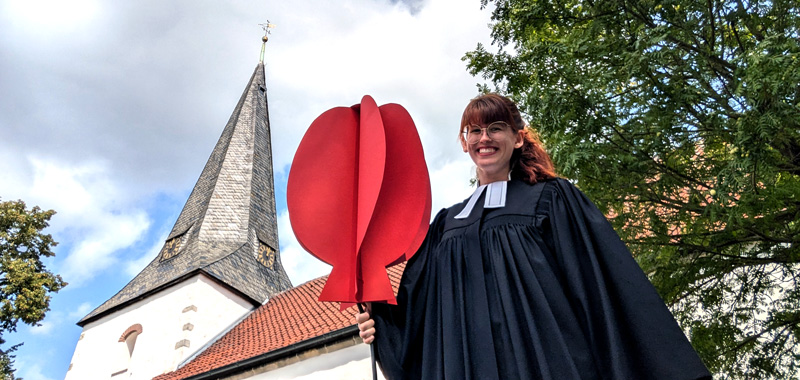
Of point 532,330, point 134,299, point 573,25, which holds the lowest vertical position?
point 532,330

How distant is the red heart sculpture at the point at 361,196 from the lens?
1.92 m

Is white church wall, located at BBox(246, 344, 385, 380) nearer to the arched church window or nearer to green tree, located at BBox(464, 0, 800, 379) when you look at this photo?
green tree, located at BBox(464, 0, 800, 379)

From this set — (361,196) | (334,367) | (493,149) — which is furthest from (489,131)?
(334,367)

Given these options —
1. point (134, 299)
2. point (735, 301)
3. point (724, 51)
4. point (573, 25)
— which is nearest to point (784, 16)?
point (724, 51)

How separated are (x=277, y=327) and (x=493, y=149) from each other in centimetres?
1167

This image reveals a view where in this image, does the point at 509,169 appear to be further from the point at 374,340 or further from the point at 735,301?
the point at 735,301

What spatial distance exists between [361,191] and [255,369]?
955 cm

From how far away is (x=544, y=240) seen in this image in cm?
192

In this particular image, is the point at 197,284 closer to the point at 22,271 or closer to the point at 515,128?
the point at 22,271

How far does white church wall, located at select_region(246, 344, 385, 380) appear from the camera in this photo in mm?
8984

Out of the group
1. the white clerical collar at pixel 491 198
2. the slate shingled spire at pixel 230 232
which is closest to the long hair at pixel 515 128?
the white clerical collar at pixel 491 198

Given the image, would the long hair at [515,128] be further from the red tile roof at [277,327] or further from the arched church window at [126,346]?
the arched church window at [126,346]

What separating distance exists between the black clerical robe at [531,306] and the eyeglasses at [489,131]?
207 millimetres

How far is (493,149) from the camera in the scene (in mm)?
2154
